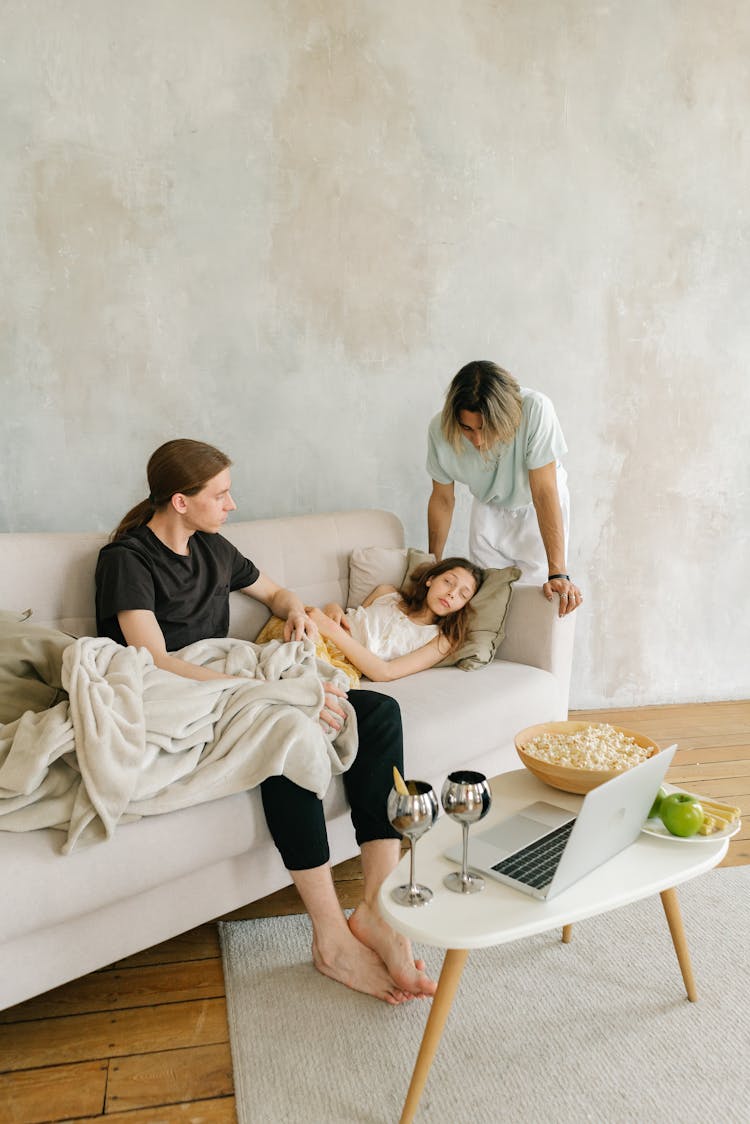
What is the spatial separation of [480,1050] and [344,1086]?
0.26 meters

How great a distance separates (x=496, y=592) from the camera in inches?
100

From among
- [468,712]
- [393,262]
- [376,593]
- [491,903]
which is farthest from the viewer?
[393,262]

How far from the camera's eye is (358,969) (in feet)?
5.62

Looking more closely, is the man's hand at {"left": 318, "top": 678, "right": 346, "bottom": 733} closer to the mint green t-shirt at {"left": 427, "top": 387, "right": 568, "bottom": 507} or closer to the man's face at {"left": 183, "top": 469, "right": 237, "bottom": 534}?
the man's face at {"left": 183, "top": 469, "right": 237, "bottom": 534}

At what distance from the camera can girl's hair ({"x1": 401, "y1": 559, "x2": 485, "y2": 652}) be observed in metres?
2.49

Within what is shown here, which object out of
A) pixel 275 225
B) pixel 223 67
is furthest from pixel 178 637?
pixel 223 67

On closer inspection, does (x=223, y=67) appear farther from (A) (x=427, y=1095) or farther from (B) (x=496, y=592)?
(A) (x=427, y=1095)

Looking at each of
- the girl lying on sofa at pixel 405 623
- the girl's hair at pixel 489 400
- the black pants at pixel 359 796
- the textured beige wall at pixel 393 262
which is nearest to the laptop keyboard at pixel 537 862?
the black pants at pixel 359 796

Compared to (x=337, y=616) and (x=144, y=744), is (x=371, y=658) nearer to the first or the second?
(x=337, y=616)

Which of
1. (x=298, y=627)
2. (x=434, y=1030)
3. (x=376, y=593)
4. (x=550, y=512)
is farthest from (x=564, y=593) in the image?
(x=434, y=1030)

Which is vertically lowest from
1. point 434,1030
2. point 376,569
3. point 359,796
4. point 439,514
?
point 434,1030

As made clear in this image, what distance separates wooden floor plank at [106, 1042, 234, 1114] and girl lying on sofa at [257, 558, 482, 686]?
1030 millimetres

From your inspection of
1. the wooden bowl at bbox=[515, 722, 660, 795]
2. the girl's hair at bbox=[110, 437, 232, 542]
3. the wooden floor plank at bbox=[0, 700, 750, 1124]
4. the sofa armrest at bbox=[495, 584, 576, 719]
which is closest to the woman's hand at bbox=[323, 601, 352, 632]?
the sofa armrest at bbox=[495, 584, 576, 719]

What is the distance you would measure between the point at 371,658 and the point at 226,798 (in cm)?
73
